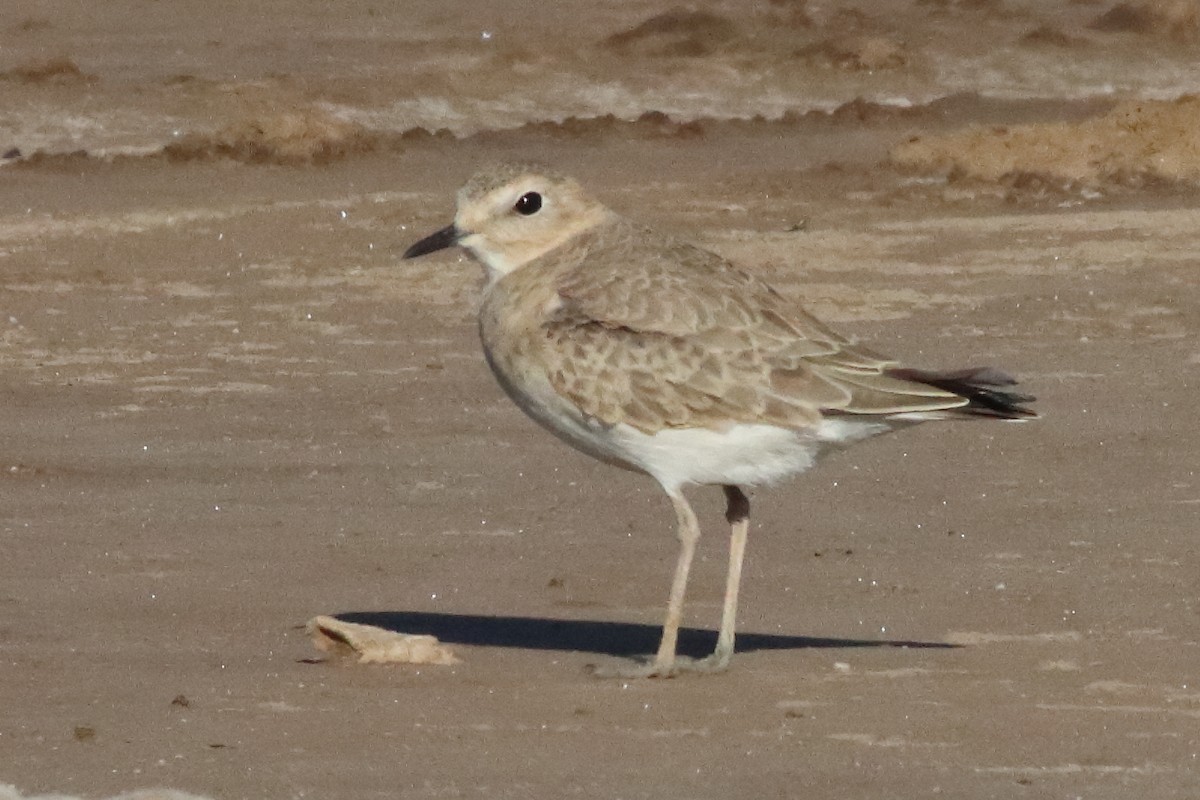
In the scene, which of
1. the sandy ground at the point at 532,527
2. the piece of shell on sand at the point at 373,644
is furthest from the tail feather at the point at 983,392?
the piece of shell on sand at the point at 373,644

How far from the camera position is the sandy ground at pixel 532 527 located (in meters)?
7.39

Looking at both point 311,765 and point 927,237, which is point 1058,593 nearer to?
point 311,765

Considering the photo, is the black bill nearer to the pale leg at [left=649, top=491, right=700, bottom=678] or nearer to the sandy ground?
the pale leg at [left=649, top=491, right=700, bottom=678]

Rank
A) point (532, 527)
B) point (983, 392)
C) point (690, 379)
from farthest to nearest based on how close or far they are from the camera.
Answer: point (532, 527)
point (690, 379)
point (983, 392)

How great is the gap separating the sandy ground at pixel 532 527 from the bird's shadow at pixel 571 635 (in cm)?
2

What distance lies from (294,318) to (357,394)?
1992mm

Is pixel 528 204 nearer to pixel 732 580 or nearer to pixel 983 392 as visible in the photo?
pixel 732 580

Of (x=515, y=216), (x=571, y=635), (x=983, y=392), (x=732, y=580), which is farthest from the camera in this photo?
(x=571, y=635)

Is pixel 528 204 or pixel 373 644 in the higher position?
pixel 528 204

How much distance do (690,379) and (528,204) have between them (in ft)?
3.24

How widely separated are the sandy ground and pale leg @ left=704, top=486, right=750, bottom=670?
11cm

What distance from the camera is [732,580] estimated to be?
8633 millimetres

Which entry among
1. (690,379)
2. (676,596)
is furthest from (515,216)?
(676,596)

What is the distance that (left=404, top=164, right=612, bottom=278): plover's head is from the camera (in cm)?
888
